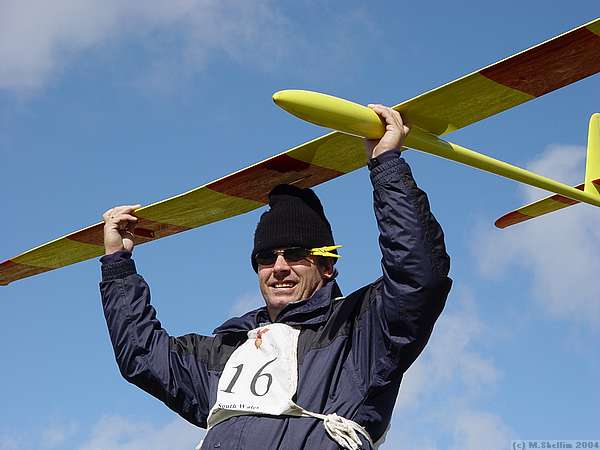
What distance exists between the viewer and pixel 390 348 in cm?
331

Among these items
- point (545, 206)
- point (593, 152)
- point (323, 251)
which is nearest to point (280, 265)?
point (323, 251)

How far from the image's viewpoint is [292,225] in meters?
4.02

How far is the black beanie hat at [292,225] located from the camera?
13.0 feet

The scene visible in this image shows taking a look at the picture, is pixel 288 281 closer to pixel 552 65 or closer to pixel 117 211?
pixel 117 211

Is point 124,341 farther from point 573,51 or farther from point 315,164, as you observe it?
point 573,51

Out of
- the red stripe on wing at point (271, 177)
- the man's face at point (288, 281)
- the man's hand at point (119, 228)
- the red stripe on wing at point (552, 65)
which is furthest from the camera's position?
the red stripe on wing at point (271, 177)

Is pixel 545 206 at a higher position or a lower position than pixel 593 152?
lower

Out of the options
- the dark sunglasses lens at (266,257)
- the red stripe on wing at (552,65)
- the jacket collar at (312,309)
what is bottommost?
the jacket collar at (312,309)

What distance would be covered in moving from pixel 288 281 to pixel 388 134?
2.90 ft

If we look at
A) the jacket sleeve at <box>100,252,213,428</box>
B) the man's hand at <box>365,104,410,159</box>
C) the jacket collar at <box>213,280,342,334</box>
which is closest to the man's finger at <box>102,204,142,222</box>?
the jacket sleeve at <box>100,252,213,428</box>

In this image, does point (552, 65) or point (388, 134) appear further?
point (552, 65)

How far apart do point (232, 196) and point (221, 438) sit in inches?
70.4

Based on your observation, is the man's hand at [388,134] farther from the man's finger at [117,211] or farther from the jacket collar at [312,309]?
the man's finger at [117,211]

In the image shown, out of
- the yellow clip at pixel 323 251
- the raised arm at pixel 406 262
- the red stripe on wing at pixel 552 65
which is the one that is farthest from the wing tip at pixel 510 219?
the raised arm at pixel 406 262
